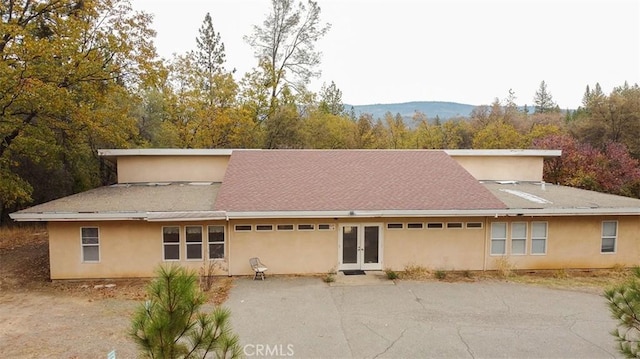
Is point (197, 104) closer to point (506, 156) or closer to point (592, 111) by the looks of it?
point (506, 156)

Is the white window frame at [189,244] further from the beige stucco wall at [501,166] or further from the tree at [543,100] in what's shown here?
the tree at [543,100]

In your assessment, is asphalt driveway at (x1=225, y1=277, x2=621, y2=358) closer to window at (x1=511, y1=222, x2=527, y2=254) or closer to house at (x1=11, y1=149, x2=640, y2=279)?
house at (x1=11, y1=149, x2=640, y2=279)

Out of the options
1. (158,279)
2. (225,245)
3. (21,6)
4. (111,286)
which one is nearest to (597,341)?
(158,279)

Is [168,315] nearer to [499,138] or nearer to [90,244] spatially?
[90,244]

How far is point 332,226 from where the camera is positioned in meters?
14.9

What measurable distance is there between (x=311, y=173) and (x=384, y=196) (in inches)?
137

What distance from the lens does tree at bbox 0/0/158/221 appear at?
15.7 m

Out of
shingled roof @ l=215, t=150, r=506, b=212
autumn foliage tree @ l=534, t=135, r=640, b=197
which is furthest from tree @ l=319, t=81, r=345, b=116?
shingled roof @ l=215, t=150, r=506, b=212

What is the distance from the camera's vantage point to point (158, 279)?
4.35 metres

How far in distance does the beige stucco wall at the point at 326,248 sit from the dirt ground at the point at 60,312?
0.78 meters

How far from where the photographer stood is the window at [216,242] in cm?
1452

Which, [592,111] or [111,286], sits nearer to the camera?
[111,286]

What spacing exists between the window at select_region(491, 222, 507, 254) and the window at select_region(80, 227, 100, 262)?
1388 cm

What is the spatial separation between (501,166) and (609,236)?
19.8 feet
